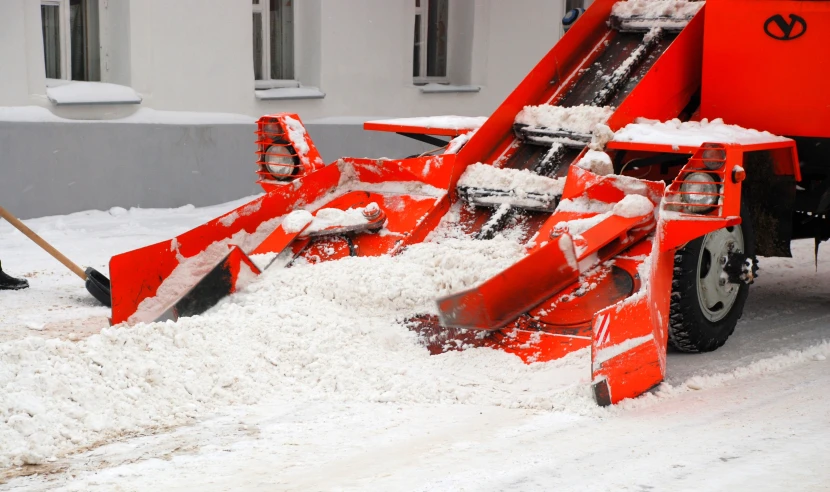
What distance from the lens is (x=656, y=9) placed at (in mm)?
5934

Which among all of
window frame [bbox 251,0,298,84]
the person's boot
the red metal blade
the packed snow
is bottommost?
the person's boot

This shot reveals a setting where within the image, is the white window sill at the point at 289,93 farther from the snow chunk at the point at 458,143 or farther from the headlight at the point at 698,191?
the headlight at the point at 698,191

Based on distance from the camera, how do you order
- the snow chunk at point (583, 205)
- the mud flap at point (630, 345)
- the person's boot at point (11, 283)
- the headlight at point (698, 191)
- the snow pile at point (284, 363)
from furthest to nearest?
the person's boot at point (11, 283), the snow chunk at point (583, 205), the headlight at point (698, 191), the mud flap at point (630, 345), the snow pile at point (284, 363)

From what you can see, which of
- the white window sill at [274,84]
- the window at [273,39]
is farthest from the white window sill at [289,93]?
the window at [273,39]

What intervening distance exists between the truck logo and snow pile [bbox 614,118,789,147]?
464 mm

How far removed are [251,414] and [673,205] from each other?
6.18 ft

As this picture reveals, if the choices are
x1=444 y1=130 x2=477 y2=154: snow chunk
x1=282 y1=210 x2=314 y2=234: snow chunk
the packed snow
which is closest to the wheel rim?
x1=444 y1=130 x2=477 y2=154: snow chunk

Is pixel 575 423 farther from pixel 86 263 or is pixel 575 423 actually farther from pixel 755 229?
pixel 86 263

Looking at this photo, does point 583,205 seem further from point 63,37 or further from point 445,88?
point 445,88

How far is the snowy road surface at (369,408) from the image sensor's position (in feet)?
10.8

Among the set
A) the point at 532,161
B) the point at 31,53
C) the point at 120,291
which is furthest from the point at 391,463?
the point at 31,53

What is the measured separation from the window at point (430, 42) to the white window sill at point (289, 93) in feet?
5.75

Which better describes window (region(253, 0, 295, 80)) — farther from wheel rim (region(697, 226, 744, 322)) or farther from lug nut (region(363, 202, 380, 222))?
wheel rim (region(697, 226, 744, 322))

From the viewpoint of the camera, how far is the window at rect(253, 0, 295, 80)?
10336mm
